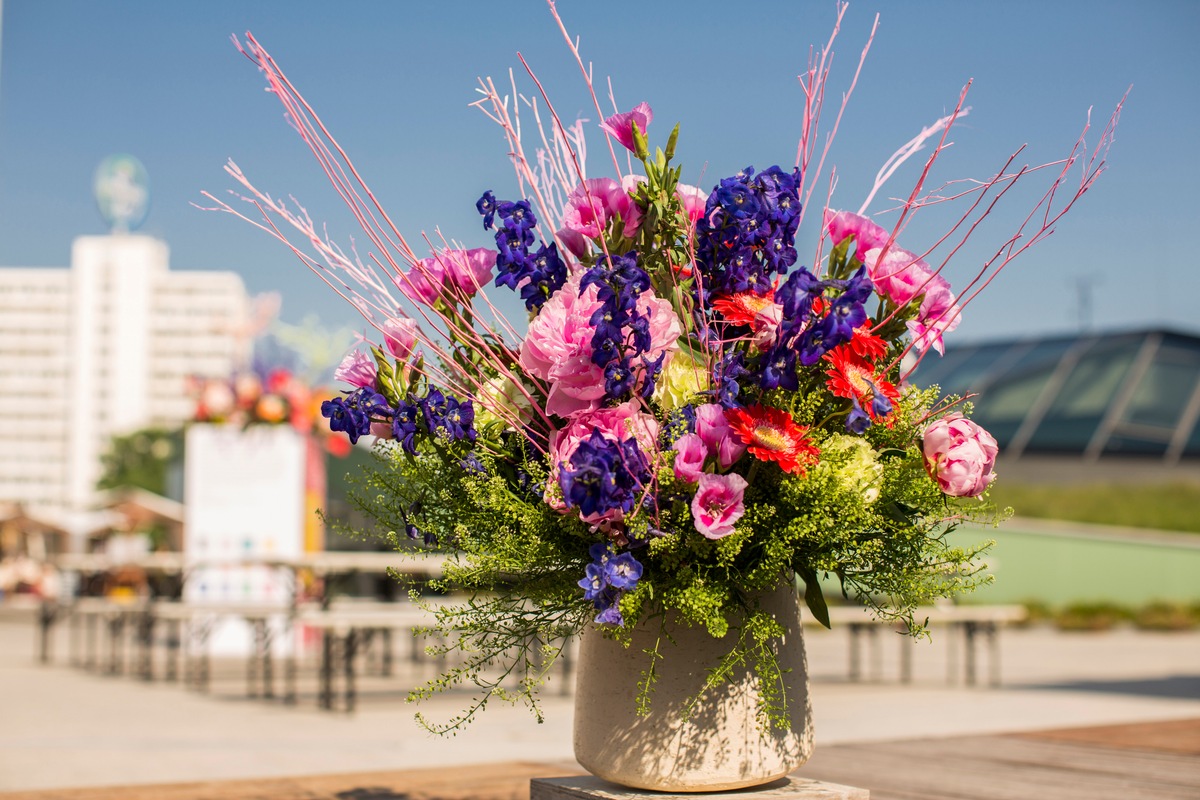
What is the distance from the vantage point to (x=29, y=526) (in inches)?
1471

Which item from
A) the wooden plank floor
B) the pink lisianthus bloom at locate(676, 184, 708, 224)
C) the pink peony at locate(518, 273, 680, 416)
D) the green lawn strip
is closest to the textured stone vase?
the pink peony at locate(518, 273, 680, 416)

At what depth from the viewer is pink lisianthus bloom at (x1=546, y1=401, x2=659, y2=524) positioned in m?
1.87

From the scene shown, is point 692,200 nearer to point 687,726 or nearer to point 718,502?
point 718,502

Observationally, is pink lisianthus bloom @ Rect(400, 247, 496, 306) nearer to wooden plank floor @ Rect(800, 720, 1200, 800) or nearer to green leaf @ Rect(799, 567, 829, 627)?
green leaf @ Rect(799, 567, 829, 627)

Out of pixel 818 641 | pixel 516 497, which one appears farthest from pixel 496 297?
pixel 818 641

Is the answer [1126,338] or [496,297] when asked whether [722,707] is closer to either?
[496,297]

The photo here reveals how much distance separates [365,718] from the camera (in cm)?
816

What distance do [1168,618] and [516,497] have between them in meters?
20.6

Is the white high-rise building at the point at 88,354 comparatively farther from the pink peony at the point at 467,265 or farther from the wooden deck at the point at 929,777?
the pink peony at the point at 467,265

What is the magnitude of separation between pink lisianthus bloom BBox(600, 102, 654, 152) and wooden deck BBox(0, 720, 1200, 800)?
2.36m

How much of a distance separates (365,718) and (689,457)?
269 inches

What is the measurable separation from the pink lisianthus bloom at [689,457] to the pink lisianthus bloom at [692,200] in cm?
40

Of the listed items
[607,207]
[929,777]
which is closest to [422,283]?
[607,207]

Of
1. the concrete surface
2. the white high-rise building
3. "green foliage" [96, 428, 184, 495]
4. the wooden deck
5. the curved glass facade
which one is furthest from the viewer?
the white high-rise building
